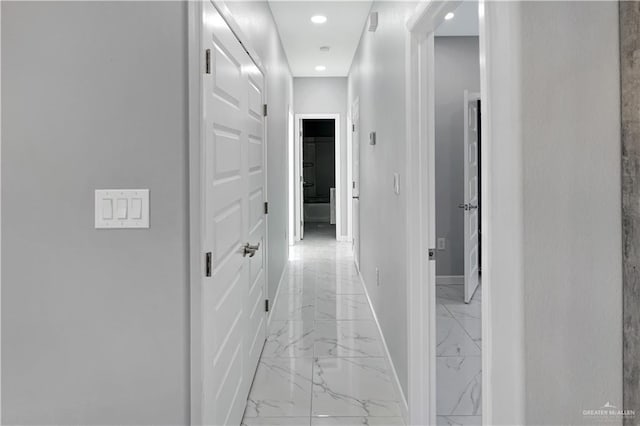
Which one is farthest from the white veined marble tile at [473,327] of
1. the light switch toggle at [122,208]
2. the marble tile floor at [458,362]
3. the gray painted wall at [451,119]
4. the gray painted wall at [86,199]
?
the light switch toggle at [122,208]

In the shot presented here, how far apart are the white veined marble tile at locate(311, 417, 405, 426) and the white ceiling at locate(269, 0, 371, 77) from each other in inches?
131

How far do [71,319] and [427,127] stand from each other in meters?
1.61

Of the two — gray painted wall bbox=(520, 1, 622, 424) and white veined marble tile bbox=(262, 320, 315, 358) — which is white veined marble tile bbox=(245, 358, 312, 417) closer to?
white veined marble tile bbox=(262, 320, 315, 358)

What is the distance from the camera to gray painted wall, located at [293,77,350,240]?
7.62 meters

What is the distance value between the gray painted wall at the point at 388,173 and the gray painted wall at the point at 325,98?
3434 millimetres

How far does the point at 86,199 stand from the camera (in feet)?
4.69

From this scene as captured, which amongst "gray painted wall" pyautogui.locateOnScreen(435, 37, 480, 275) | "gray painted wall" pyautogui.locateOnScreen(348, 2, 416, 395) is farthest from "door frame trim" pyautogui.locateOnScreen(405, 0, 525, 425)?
"gray painted wall" pyautogui.locateOnScreen(435, 37, 480, 275)

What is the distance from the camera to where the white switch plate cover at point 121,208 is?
143 cm

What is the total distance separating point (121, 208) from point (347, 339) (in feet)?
7.74

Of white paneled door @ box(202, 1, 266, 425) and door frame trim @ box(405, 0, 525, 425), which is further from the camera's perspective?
white paneled door @ box(202, 1, 266, 425)

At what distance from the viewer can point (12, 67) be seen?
1.41 m

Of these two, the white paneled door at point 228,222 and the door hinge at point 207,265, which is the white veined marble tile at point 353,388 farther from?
the door hinge at point 207,265

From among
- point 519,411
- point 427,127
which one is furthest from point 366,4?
point 519,411

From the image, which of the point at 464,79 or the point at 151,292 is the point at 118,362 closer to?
the point at 151,292
